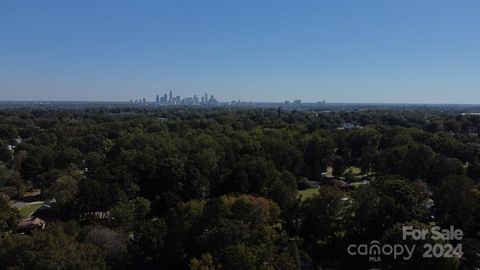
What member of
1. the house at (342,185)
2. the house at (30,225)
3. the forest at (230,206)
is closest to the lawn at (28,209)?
the forest at (230,206)

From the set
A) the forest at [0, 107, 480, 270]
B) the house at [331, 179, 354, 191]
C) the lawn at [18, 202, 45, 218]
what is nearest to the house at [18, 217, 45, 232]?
the forest at [0, 107, 480, 270]

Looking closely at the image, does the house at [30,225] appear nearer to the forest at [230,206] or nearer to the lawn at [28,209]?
the forest at [230,206]

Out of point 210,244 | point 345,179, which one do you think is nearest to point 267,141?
point 345,179

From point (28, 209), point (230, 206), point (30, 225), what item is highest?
point (230, 206)

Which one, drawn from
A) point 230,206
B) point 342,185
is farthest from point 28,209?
point 342,185

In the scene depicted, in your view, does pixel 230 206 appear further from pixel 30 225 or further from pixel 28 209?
pixel 28 209

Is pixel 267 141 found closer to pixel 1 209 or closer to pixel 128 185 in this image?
pixel 128 185
